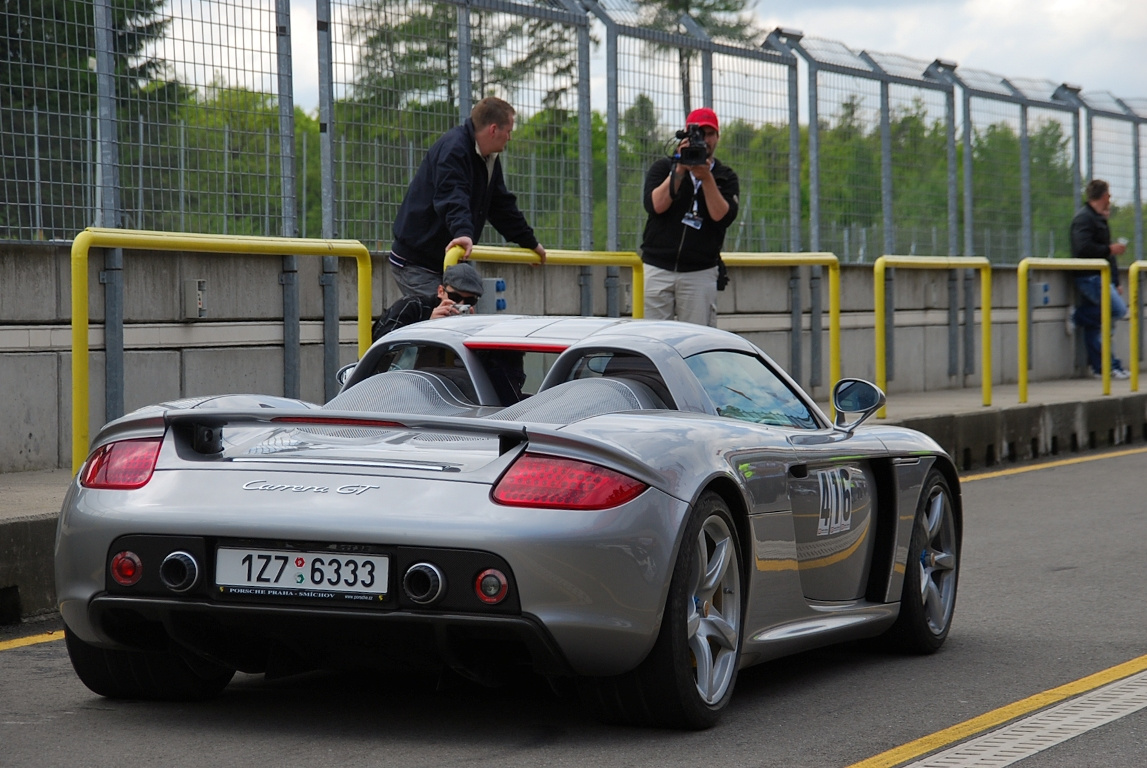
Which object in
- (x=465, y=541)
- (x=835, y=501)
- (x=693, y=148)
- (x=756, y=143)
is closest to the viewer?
(x=465, y=541)

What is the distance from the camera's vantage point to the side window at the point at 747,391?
5555mm

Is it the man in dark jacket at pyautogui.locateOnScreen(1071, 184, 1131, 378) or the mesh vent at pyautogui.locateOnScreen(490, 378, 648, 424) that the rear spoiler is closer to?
the mesh vent at pyautogui.locateOnScreen(490, 378, 648, 424)

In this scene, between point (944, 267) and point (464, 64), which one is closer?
point (464, 64)

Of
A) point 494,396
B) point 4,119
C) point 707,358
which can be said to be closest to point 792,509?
point 707,358

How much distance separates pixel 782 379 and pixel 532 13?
7359 millimetres

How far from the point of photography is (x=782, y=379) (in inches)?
235

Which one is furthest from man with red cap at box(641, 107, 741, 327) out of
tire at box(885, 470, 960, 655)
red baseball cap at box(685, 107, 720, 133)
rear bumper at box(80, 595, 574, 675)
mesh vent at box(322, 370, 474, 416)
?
rear bumper at box(80, 595, 574, 675)

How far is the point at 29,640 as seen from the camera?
6.30 m

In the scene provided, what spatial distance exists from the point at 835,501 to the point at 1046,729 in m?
1.08

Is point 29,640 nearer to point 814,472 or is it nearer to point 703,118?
point 814,472

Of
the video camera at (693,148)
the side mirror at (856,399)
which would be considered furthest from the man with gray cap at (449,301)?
the side mirror at (856,399)

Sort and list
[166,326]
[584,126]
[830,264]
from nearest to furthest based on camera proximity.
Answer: [166,326]
[584,126]
[830,264]

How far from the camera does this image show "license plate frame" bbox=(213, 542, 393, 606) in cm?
437

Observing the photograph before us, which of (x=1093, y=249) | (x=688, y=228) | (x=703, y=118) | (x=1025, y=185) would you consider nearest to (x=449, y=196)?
(x=703, y=118)
